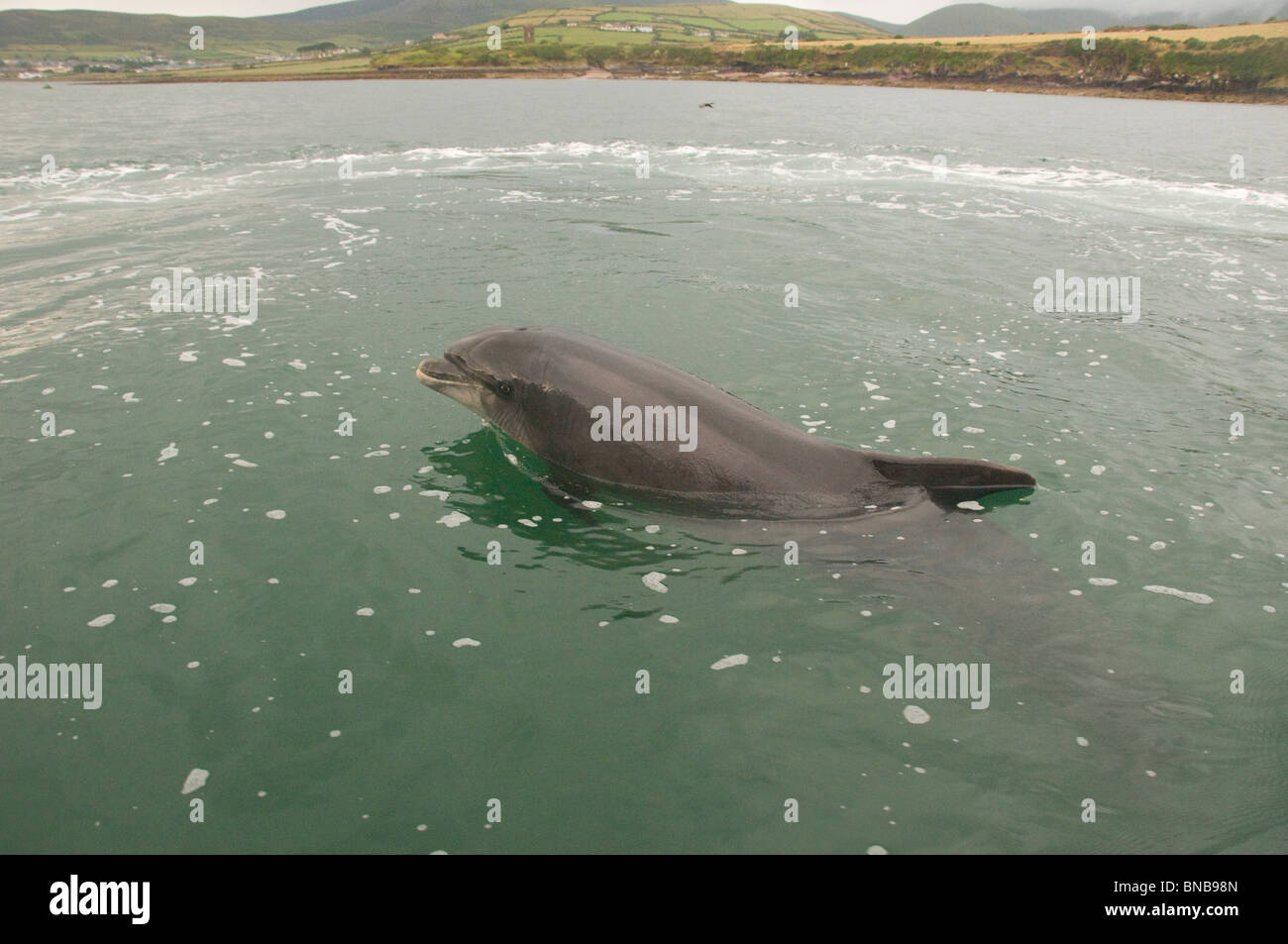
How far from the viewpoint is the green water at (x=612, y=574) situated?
5820mm

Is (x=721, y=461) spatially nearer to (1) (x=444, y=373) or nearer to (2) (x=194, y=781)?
(1) (x=444, y=373)

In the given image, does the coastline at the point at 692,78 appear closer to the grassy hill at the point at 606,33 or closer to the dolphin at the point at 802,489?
the grassy hill at the point at 606,33

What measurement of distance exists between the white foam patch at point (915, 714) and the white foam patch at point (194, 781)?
17.4 ft

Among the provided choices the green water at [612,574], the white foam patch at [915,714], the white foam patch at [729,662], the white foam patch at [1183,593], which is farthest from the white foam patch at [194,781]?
the white foam patch at [1183,593]

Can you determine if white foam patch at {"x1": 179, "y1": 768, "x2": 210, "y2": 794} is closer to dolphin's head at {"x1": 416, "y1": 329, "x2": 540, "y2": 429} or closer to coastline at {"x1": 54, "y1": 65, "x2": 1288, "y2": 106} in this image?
dolphin's head at {"x1": 416, "y1": 329, "x2": 540, "y2": 429}

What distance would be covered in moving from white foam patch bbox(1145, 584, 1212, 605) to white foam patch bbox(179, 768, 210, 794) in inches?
339

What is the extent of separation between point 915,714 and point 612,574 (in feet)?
10.4

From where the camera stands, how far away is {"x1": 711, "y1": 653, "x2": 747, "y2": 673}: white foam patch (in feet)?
23.4

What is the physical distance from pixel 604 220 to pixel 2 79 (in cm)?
13907

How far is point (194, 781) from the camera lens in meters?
5.85

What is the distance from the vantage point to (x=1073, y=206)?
29750 mm

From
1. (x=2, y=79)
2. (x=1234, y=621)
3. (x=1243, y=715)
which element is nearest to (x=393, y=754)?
(x=1243, y=715)

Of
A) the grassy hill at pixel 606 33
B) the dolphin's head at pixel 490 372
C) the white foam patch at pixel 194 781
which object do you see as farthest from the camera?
the grassy hill at pixel 606 33

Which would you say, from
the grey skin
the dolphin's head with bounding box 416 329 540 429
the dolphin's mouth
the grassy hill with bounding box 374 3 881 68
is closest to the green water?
the grey skin
